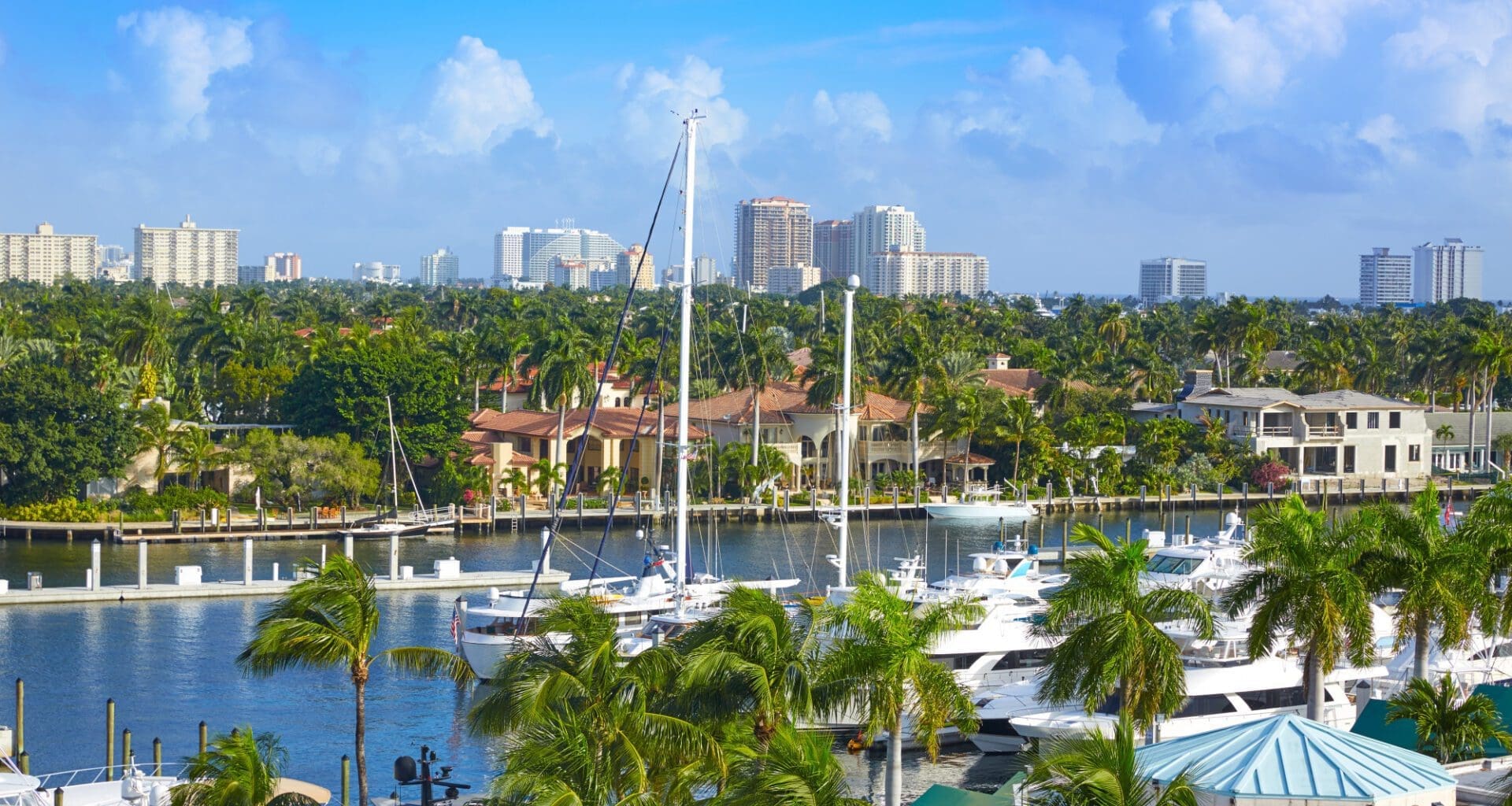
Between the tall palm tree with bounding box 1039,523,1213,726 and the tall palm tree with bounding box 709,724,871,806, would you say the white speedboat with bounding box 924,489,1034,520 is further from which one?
the tall palm tree with bounding box 709,724,871,806

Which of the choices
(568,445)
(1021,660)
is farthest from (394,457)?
(1021,660)

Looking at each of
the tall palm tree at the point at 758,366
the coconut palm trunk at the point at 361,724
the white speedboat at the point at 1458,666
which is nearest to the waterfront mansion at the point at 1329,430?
the tall palm tree at the point at 758,366

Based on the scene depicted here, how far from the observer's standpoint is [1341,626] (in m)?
29.8

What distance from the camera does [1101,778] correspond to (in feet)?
60.6

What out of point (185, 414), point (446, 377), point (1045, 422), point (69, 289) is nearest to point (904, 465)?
point (1045, 422)

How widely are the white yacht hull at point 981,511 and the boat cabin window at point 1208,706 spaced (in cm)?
4182

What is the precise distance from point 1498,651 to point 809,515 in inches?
1649

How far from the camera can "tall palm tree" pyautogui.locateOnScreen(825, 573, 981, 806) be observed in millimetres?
25516

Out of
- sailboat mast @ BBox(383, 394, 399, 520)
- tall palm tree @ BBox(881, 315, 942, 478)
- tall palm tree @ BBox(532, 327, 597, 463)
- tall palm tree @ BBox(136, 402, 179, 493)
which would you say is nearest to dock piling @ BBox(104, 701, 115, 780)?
sailboat mast @ BBox(383, 394, 399, 520)

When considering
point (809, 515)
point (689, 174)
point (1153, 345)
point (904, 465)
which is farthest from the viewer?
point (1153, 345)

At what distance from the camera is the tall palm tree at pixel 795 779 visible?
19.8 metres

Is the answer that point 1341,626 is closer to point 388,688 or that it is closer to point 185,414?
point 388,688

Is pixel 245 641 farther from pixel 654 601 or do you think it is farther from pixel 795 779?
pixel 795 779

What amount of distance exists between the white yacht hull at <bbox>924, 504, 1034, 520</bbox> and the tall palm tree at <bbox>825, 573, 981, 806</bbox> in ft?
179
